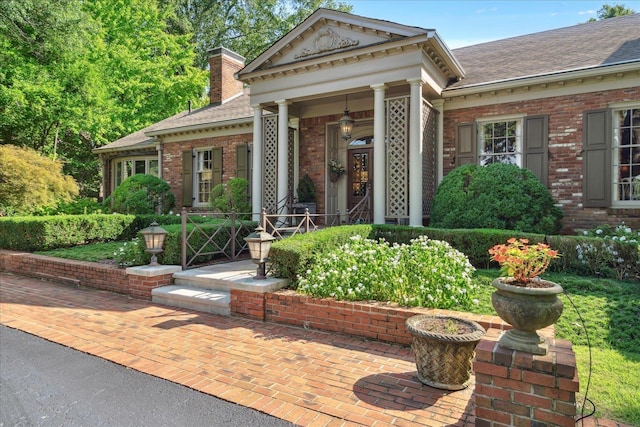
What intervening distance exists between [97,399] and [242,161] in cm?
996

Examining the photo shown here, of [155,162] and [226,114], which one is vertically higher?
[226,114]

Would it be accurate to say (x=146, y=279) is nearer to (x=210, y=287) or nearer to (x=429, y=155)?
(x=210, y=287)

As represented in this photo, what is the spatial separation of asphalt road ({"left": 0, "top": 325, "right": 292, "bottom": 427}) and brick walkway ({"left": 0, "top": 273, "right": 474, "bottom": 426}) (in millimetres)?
132

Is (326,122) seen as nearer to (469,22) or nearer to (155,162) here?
(469,22)

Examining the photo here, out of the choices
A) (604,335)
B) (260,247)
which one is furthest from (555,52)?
(260,247)

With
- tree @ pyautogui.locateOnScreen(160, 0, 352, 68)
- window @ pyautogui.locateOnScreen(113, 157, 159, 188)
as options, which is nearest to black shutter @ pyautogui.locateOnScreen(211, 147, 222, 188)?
window @ pyautogui.locateOnScreen(113, 157, 159, 188)

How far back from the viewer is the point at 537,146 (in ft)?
27.4

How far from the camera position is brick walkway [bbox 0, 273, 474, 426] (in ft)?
9.16

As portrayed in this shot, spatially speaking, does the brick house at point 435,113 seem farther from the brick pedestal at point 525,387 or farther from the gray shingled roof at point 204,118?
the brick pedestal at point 525,387

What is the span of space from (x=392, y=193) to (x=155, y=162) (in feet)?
37.3

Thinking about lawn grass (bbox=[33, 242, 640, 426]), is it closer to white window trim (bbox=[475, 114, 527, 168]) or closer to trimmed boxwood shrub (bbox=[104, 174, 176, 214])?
white window trim (bbox=[475, 114, 527, 168])

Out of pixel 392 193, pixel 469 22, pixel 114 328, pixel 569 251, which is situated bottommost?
pixel 114 328

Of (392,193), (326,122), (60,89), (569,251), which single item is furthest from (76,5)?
(569,251)

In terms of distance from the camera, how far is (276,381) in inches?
128
